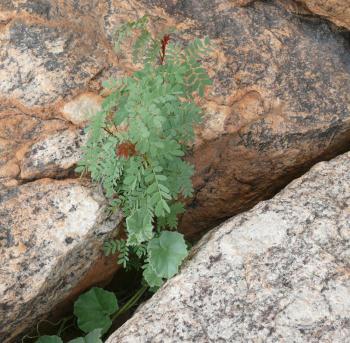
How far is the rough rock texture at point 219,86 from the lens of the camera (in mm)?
3170

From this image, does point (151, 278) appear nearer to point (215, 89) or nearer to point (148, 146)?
point (148, 146)

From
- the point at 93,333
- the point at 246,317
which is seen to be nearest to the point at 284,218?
the point at 246,317

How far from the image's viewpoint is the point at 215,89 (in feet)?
11.1

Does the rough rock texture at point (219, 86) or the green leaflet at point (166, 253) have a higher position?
the rough rock texture at point (219, 86)

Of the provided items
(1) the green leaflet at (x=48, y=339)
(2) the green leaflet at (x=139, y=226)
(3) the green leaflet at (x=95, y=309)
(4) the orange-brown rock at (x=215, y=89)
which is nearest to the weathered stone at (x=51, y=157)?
(4) the orange-brown rock at (x=215, y=89)

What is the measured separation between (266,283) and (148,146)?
2.54 feet

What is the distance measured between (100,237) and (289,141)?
3.93 ft

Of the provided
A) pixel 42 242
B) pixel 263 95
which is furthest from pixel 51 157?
pixel 263 95

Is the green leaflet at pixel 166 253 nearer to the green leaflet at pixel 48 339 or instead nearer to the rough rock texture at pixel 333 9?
the green leaflet at pixel 48 339

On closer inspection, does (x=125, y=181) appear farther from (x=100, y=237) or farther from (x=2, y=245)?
(x=2, y=245)

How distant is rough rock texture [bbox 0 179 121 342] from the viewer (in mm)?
2895

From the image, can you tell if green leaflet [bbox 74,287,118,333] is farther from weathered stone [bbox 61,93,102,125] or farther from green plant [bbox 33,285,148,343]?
weathered stone [bbox 61,93,102,125]

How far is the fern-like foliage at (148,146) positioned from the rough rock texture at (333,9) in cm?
88

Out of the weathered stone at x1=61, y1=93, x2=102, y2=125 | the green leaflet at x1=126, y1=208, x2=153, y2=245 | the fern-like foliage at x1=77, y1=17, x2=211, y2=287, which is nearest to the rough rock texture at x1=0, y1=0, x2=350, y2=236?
the weathered stone at x1=61, y1=93, x2=102, y2=125
